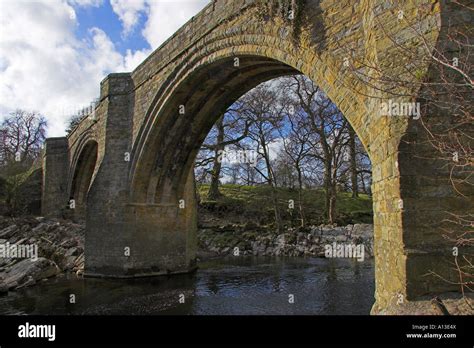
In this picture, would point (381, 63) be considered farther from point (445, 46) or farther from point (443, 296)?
point (443, 296)

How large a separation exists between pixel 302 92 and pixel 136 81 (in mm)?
9646

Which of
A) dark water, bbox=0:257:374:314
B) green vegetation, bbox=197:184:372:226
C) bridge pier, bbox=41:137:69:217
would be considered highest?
bridge pier, bbox=41:137:69:217

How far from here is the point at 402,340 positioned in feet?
10.8

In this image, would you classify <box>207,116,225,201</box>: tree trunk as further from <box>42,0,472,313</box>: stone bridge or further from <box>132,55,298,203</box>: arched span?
<box>132,55,298,203</box>: arched span

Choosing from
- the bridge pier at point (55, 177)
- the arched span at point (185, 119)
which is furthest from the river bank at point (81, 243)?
the arched span at point (185, 119)

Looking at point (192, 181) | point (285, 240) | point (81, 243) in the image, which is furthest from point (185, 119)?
point (285, 240)

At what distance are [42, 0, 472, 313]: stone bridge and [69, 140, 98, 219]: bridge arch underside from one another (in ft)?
2.44

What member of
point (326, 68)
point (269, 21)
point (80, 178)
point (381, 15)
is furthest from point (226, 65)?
point (80, 178)

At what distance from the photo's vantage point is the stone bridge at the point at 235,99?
12.8ft

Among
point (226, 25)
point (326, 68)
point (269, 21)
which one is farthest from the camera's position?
point (226, 25)

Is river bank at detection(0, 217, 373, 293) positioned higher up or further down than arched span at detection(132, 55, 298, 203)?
further down

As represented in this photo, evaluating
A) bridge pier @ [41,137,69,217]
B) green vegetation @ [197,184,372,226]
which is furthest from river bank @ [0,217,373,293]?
bridge pier @ [41,137,69,217]

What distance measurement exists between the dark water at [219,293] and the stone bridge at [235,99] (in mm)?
1462

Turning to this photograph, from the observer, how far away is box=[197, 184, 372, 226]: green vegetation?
805 inches
